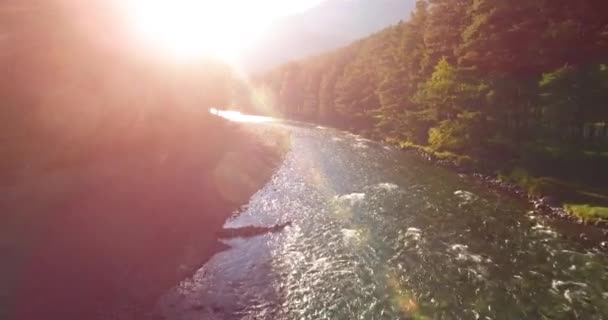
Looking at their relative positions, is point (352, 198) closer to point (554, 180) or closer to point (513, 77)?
point (554, 180)

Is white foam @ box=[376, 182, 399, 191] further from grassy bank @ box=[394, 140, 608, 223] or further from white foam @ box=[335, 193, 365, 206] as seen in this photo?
grassy bank @ box=[394, 140, 608, 223]

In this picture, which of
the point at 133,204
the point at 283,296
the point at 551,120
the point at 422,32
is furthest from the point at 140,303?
the point at 422,32

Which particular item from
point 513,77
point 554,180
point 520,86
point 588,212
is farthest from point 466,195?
point 513,77

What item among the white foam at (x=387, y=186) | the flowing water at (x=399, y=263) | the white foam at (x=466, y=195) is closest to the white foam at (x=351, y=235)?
the flowing water at (x=399, y=263)

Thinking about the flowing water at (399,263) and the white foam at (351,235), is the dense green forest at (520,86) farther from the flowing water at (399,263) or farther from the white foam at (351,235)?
the white foam at (351,235)

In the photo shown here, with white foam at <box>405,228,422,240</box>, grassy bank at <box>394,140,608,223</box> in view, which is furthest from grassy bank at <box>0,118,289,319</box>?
grassy bank at <box>394,140,608,223</box>
